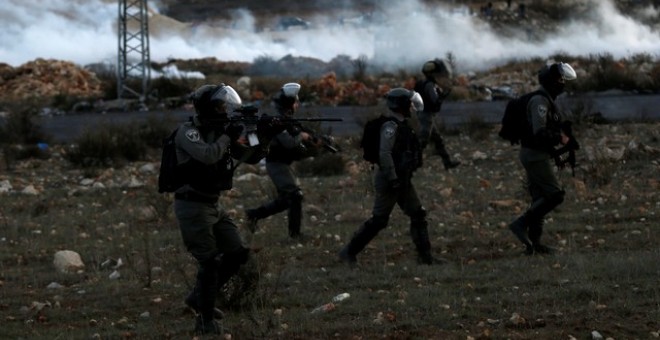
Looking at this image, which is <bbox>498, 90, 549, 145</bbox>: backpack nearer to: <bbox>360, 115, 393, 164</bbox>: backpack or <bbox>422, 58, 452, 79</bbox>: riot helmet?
<bbox>360, 115, 393, 164</bbox>: backpack

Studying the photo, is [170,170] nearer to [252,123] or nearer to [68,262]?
[252,123]

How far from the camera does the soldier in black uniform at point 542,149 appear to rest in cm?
989

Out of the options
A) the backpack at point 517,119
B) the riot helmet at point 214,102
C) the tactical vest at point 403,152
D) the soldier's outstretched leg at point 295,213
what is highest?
the riot helmet at point 214,102

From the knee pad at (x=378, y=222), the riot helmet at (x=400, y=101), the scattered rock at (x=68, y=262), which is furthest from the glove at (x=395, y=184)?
the scattered rock at (x=68, y=262)

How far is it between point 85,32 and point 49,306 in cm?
5347

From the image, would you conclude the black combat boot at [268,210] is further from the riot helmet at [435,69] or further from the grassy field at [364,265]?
the riot helmet at [435,69]

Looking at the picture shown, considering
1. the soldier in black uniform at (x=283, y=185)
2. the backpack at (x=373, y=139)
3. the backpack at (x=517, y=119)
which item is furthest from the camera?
the soldier in black uniform at (x=283, y=185)

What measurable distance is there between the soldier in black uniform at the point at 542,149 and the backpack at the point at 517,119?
0.15 ft

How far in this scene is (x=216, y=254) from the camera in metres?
7.60

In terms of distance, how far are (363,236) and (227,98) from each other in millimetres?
2888

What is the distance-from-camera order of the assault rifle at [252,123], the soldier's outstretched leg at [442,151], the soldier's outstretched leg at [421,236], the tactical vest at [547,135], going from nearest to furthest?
the assault rifle at [252,123] → the tactical vest at [547,135] → the soldier's outstretched leg at [421,236] → the soldier's outstretched leg at [442,151]

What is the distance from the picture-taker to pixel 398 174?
9.66m

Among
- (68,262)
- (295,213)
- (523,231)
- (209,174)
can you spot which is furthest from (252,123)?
(295,213)

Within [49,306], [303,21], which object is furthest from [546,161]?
[303,21]
